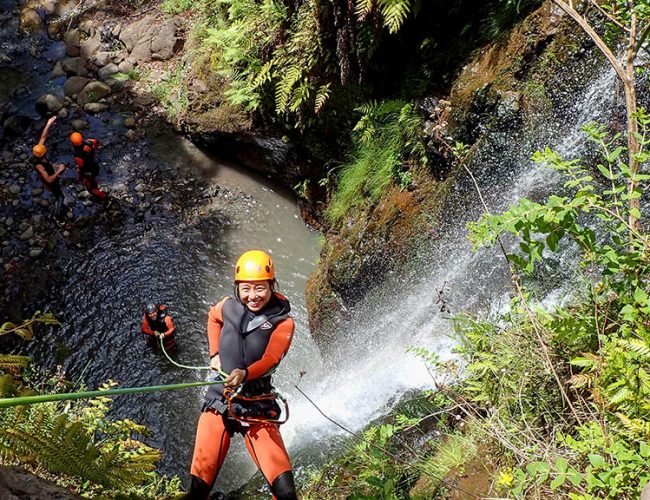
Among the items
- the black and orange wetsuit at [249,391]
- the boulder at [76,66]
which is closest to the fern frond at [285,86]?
the black and orange wetsuit at [249,391]

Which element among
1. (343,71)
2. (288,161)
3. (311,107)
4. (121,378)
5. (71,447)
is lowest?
(121,378)

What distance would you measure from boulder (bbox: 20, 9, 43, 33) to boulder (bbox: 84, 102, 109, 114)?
3.86m

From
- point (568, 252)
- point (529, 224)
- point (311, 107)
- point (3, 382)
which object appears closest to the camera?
point (529, 224)

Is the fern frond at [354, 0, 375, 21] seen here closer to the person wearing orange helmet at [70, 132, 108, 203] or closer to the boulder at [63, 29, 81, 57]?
the person wearing orange helmet at [70, 132, 108, 203]

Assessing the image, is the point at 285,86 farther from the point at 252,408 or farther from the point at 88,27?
the point at 88,27

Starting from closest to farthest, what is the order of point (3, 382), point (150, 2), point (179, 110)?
point (3, 382) → point (179, 110) → point (150, 2)

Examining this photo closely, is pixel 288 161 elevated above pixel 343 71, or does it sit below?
below

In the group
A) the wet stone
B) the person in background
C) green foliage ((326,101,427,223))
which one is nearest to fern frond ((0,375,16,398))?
the person in background

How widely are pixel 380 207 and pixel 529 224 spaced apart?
462cm

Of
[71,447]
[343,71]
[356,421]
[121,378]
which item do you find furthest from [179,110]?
[71,447]

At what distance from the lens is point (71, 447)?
3.64m

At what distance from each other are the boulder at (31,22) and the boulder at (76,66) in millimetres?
2153

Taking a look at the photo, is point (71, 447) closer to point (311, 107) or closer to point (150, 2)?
point (311, 107)

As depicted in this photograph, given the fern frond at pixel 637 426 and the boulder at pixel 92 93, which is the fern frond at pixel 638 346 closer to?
the fern frond at pixel 637 426
